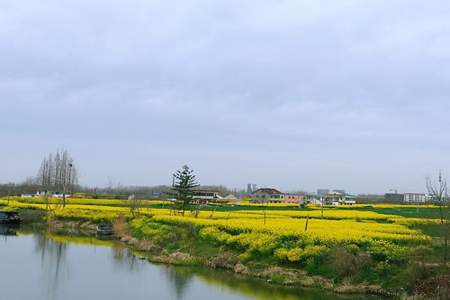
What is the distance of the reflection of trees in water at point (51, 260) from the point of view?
68.8 ft

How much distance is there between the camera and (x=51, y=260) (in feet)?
88.6

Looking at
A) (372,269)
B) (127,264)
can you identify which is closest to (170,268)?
(127,264)

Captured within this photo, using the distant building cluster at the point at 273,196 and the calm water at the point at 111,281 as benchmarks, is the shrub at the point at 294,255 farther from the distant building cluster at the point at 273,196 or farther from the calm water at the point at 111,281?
the distant building cluster at the point at 273,196

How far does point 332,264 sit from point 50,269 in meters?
13.1

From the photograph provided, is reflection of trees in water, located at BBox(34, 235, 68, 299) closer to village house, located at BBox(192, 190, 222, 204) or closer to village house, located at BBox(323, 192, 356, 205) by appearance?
village house, located at BBox(192, 190, 222, 204)

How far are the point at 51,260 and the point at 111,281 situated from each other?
6713mm

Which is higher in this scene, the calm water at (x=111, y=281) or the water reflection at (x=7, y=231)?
the calm water at (x=111, y=281)

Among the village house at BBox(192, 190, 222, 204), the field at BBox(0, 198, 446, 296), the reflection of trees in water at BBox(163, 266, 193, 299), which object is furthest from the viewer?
the village house at BBox(192, 190, 222, 204)

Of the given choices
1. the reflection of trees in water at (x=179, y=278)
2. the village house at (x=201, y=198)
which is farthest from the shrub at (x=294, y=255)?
the village house at (x=201, y=198)

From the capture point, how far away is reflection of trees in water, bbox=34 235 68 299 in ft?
68.8

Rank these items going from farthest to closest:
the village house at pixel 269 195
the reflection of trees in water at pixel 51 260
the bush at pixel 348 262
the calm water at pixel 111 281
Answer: the village house at pixel 269 195
the reflection of trees in water at pixel 51 260
the bush at pixel 348 262
the calm water at pixel 111 281

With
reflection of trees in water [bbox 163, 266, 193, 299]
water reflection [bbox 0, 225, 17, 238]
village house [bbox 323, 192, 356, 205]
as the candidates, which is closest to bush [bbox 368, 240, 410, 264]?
reflection of trees in water [bbox 163, 266, 193, 299]

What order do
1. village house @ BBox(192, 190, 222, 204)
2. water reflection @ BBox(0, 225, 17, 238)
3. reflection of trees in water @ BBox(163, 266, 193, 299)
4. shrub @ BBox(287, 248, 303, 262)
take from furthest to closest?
village house @ BBox(192, 190, 222, 204) → water reflection @ BBox(0, 225, 17, 238) → shrub @ BBox(287, 248, 303, 262) → reflection of trees in water @ BBox(163, 266, 193, 299)

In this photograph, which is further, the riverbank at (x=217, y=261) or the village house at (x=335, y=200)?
the village house at (x=335, y=200)
